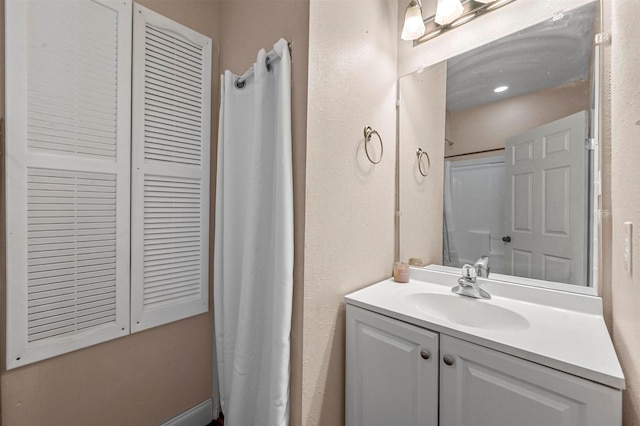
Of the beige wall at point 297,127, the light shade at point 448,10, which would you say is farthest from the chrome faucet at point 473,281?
the light shade at point 448,10

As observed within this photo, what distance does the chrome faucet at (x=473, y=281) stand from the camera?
122 cm

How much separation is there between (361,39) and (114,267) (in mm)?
1574

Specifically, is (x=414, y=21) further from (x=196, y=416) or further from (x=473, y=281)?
(x=196, y=416)

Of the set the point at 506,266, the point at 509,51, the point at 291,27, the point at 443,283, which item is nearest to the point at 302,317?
the point at 443,283

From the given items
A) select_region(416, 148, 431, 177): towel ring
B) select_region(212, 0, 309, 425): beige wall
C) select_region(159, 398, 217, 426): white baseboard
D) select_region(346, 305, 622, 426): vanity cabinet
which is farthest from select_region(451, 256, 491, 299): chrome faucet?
select_region(159, 398, 217, 426): white baseboard

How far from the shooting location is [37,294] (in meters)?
1.08

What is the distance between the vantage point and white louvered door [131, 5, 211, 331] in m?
1.33

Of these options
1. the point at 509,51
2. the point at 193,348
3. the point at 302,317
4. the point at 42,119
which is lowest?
the point at 193,348

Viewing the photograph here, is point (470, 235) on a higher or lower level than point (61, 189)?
lower

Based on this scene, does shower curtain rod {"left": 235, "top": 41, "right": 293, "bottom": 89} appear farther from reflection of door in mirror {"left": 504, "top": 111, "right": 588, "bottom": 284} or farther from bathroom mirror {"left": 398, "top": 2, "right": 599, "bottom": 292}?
reflection of door in mirror {"left": 504, "top": 111, "right": 588, "bottom": 284}

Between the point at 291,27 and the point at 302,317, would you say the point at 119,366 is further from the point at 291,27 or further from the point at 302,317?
the point at 291,27

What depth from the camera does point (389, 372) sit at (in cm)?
109

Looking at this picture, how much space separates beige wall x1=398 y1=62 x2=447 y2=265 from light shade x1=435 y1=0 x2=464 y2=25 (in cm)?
19

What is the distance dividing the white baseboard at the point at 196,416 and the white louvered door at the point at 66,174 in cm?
61
